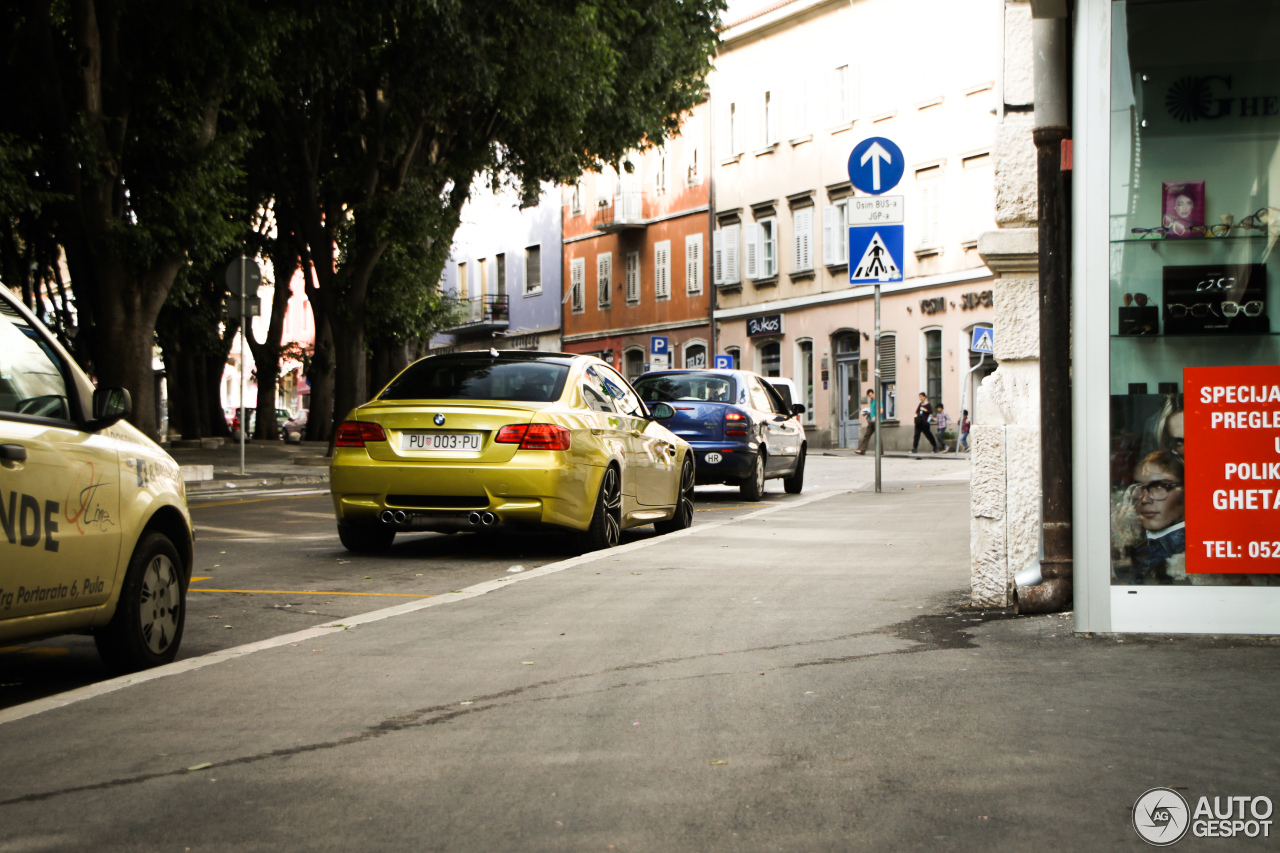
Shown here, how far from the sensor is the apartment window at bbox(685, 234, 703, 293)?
178ft

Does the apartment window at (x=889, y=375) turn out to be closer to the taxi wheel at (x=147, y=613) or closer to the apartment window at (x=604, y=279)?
the apartment window at (x=604, y=279)

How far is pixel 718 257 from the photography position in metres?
53.2

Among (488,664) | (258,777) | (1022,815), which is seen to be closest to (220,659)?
(488,664)

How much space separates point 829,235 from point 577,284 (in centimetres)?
1676

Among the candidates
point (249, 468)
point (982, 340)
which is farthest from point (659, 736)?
point (982, 340)

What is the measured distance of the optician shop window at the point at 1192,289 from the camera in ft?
20.5

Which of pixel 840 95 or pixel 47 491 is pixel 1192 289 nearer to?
pixel 47 491

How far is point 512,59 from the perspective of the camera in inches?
998

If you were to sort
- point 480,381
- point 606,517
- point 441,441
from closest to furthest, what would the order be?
point 441,441, point 480,381, point 606,517

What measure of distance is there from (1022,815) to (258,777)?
2.12 meters

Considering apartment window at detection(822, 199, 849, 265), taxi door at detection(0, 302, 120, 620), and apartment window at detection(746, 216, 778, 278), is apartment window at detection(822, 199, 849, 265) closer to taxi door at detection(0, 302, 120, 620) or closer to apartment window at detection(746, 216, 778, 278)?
apartment window at detection(746, 216, 778, 278)

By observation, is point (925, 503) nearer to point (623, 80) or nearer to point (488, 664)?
point (488, 664)

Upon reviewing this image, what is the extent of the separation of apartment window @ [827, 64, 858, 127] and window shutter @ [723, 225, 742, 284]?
6244mm

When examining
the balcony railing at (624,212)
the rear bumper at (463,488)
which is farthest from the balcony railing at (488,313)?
the rear bumper at (463,488)
